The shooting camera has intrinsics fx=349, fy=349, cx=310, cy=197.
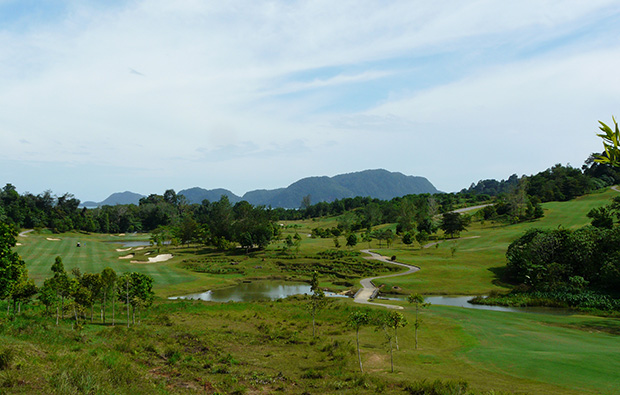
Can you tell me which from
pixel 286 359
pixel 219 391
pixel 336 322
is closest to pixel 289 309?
pixel 336 322

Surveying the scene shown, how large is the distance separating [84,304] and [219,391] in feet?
70.5

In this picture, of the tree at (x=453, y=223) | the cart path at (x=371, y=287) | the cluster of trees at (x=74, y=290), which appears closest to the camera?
the cluster of trees at (x=74, y=290)

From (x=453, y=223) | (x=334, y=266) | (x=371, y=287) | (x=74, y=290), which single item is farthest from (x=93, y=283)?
(x=453, y=223)

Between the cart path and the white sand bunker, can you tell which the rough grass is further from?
the white sand bunker

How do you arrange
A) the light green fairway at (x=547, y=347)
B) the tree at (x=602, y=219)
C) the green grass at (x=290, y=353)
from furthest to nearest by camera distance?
1. the tree at (x=602, y=219)
2. the light green fairway at (x=547, y=347)
3. the green grass at (x=290, y=353)

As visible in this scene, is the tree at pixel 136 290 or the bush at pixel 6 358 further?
the tree at pixel 136 290

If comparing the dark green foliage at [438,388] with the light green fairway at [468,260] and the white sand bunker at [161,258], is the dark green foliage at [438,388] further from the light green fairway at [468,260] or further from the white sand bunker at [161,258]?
the white sand bunker at [161,258]

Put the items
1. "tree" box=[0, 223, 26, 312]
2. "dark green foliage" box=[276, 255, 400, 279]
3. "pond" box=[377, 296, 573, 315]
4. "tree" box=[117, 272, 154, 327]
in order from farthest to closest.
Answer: "dark green foliage" box=[276, 255, 400, 279]
"pond" box=[377, 296, 573, 315]
"tree" box=[117, 272, 154, 327]
"tree" box=[0, 223, 26, 312]

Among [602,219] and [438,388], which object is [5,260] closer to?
[438,388]

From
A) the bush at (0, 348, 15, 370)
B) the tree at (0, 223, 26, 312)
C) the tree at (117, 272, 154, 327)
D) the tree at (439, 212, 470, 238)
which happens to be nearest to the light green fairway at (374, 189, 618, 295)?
the tree at (439, 212, 470, 238)

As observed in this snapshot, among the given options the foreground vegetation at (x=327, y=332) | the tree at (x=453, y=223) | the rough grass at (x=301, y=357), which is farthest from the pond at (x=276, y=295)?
the tree at (x=453, y=223)

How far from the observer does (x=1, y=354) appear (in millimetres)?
13477

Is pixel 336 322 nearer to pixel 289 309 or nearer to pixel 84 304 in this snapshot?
pixel 289 309

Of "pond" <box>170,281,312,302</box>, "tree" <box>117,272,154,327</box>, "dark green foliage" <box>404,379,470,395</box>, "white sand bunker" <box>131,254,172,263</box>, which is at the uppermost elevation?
"tree" <box>117,272,154,327</box>
